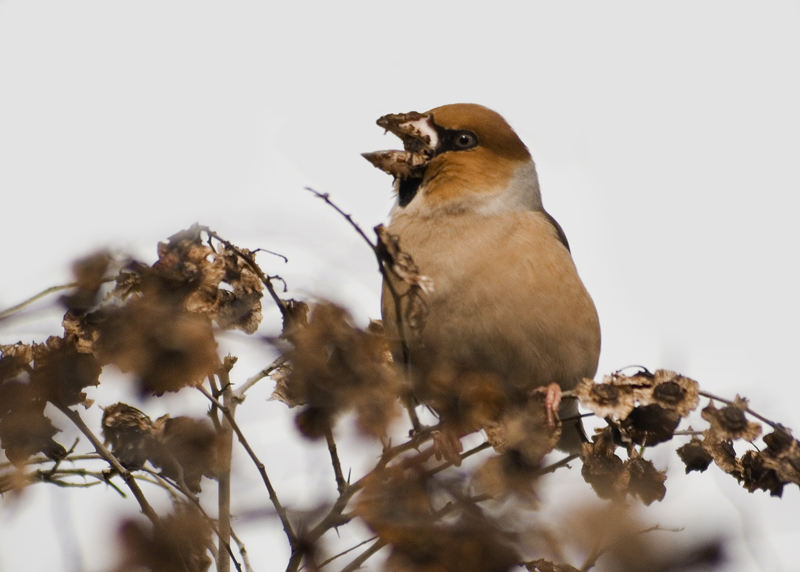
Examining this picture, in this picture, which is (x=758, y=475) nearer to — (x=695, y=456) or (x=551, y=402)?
(x=695, y=456)

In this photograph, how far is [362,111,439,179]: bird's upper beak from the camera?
3.14 metres

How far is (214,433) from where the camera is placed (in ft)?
5.51

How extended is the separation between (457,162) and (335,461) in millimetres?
1875

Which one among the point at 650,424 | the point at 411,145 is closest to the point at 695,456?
the point at 650,424

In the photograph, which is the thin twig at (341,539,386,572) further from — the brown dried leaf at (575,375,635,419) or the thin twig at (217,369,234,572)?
the brown dried leaf at (575,375,635,419)

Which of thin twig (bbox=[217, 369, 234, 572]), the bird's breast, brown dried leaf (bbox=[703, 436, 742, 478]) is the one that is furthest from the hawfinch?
thin twig (bbox=[217, 369, 234, 572])

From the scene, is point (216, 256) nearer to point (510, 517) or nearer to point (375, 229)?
point (375, 229)

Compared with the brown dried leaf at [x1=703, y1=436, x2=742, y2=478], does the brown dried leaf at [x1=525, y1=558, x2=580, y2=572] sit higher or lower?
lower

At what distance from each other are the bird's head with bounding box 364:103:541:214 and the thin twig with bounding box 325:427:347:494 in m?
1.62

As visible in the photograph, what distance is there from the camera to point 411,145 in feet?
10.8

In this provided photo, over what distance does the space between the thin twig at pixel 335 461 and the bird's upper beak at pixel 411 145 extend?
5.30 feet

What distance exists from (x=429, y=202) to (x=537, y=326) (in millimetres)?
669

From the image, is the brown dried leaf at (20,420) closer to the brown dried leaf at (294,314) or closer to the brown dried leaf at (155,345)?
the brown dried leaf at (155,345)

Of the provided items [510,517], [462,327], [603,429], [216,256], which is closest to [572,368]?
[462,327]
